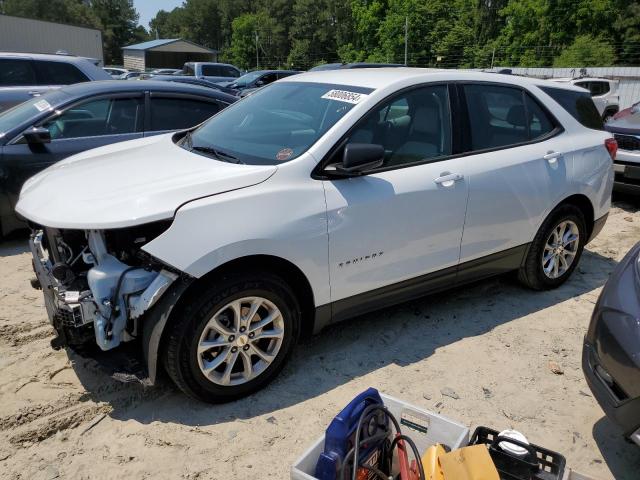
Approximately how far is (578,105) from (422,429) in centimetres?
340

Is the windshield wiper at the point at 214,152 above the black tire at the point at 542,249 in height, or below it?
above

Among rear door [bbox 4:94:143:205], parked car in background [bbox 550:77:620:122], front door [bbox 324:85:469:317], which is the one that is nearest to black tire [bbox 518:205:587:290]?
front door [bbox 324:85:469:317]

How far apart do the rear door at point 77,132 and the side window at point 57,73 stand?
10.6 feet

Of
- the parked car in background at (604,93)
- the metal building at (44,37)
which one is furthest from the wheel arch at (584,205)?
the metal building at (44,37)

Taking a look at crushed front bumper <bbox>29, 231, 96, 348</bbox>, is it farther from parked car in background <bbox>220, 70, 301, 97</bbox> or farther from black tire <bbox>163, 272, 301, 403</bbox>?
A: parked car in background <bbox>220, 70, 301, 97</bbox>

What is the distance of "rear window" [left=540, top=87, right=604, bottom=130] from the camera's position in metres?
4.50

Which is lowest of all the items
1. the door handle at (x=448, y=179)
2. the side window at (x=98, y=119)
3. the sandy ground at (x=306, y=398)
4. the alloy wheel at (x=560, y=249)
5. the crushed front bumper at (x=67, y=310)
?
the sandy ground at (x=306, y=398)

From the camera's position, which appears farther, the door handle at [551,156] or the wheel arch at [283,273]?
the door handle at [551,156]

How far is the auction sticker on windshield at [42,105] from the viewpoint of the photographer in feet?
17.9

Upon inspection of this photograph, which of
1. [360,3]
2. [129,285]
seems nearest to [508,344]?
[129,285]

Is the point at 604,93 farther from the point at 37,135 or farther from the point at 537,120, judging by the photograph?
the point at 37,135

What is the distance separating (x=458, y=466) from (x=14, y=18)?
39.2 metres

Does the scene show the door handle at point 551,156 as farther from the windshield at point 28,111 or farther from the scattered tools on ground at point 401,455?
the windshield at point 28,111

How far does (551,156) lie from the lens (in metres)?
4.20
